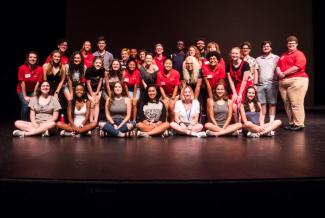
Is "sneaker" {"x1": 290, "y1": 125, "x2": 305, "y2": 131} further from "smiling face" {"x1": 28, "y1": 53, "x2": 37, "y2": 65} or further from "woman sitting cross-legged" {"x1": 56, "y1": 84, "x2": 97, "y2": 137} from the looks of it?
"smiling face" {"x1": 28, "y1": 53, "x2": 37, "y2": 65}

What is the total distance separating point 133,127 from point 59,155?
1.59 m

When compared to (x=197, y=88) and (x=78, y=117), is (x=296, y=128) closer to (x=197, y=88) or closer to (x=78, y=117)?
(x=197, y=88)

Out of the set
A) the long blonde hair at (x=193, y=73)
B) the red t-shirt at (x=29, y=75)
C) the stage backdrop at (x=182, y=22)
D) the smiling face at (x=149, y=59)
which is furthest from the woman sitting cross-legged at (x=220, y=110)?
the stage backdrop at (x=182, y=22)

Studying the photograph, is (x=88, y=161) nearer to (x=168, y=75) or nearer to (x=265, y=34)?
(x=168, y=75)

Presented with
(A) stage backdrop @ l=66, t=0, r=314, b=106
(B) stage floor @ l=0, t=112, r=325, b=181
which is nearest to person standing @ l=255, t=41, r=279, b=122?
(B) stage floor @ l=0, t=112, r=325, b=181

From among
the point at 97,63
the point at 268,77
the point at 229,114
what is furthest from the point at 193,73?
the point at 97,63

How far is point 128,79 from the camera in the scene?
5.92 m

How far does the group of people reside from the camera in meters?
5.34

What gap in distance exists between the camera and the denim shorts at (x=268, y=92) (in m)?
5.91

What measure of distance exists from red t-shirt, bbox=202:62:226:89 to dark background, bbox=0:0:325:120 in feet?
9.00

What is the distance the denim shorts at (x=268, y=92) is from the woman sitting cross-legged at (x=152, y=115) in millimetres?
1529

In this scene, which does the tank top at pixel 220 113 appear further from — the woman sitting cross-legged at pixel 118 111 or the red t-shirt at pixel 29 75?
the red t-shirt at pixel 29 75

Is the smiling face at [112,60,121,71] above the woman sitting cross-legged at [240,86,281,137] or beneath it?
above

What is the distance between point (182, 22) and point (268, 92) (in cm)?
313
